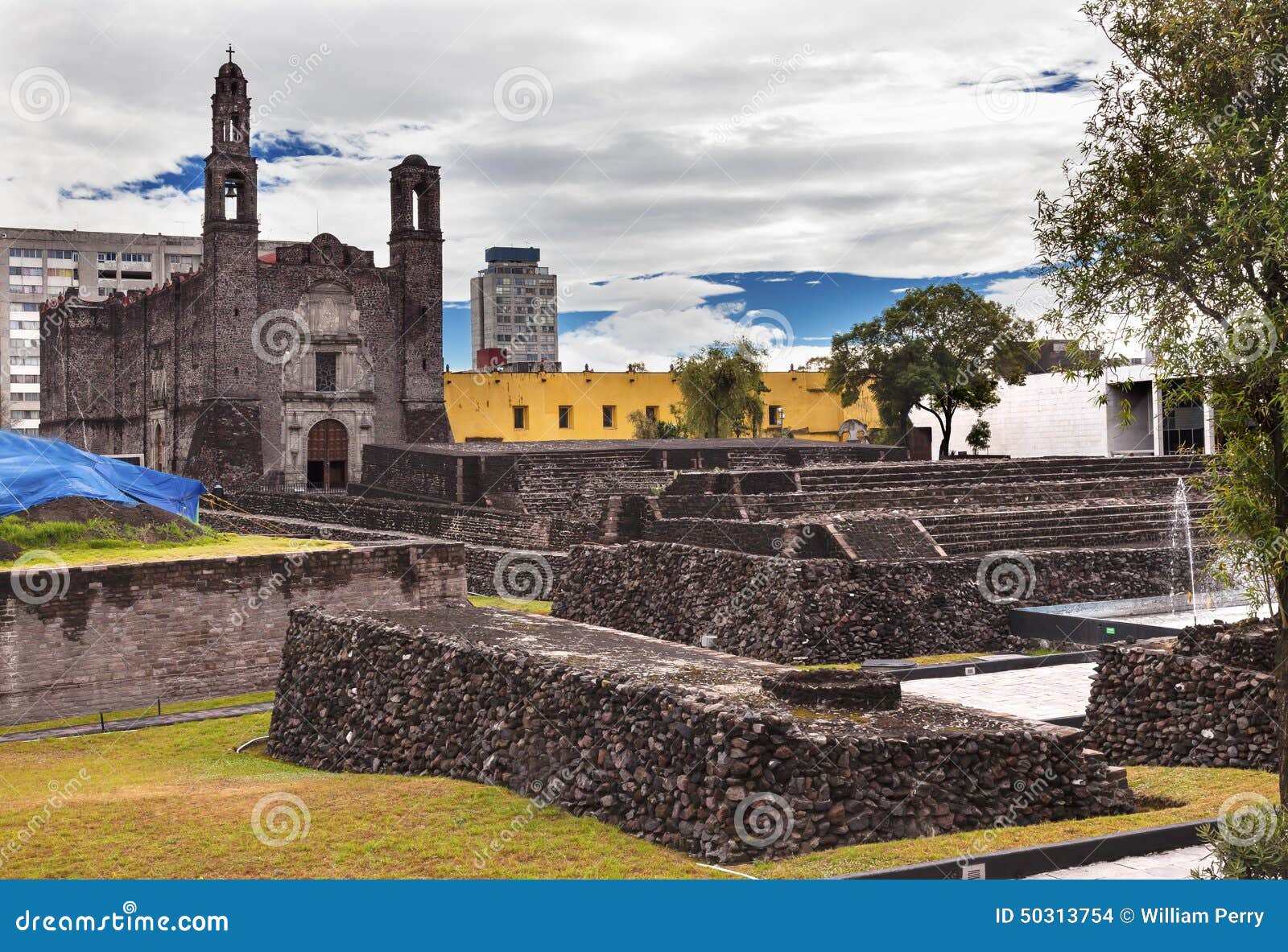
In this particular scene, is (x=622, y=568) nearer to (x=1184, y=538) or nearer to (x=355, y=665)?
(x=355, y=665)

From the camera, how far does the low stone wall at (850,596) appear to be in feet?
49.6

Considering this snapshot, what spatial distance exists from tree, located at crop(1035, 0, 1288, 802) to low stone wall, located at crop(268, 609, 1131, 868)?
162 centimetres

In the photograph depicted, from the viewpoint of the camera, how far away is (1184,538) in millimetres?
18484

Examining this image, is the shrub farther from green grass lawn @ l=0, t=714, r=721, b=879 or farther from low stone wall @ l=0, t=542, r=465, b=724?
low stone wall @ l=0, t=542, r=465, b=724

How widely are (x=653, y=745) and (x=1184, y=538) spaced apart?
13.0 meters

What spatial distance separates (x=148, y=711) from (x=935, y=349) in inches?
1078

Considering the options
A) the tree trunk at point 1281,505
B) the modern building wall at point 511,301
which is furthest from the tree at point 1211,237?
the modern building wall at point 511,301

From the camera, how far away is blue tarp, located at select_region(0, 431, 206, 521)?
15734 millimetres

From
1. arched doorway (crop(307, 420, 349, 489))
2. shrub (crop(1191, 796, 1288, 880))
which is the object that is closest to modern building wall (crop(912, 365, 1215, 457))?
arched doorway (crop(307, 420, 349, 489))

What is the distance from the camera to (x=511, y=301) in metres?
107

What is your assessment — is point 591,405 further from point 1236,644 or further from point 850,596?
point 1236,644

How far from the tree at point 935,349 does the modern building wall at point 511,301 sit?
6851 cm

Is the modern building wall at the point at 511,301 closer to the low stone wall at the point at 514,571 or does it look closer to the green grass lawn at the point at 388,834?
the low stone wall at the point at 514,571

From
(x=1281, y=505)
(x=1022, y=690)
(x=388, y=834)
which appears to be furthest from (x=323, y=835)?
(x=1022, y=690)
